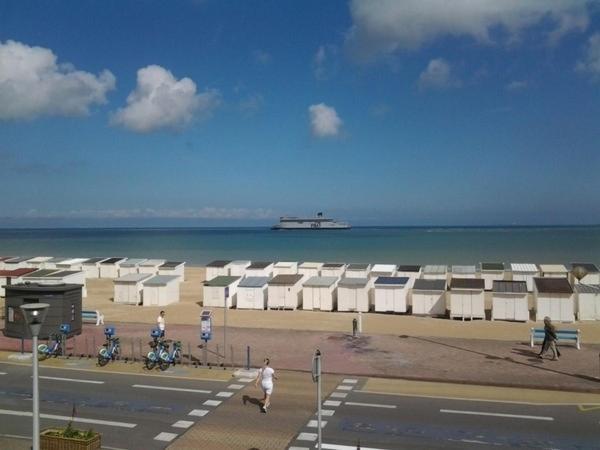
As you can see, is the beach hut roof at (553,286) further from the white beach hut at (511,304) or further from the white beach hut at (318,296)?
the white beach hut at (318,296)

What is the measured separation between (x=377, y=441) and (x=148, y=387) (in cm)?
769

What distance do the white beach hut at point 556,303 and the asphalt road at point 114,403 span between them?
18.9 metres

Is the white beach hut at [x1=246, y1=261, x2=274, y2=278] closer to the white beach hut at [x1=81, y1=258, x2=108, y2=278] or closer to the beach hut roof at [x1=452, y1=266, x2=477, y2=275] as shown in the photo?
the beach hut roof at [x1=452, y1=266, x2=477, y2=275]

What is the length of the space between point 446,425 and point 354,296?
19263 mm

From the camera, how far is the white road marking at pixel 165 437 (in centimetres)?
1253

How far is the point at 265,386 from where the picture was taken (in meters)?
14.5

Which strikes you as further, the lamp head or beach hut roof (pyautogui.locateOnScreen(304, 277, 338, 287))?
beach hut roof (pyautogui.locateOnScreen(304, 277, 338, 287))

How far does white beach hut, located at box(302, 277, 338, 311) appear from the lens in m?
33.2

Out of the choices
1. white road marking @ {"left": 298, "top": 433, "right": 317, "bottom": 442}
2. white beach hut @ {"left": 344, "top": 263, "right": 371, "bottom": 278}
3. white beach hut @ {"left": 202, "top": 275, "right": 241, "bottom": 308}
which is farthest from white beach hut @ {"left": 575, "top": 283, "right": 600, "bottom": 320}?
white road marking @ {"left": 298, "top": 433, "right": 317, "bottom": 442}

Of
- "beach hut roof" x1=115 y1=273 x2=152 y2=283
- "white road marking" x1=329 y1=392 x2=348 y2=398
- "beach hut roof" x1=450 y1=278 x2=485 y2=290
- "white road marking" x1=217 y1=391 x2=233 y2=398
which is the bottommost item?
"white road marking" x1=217 y1=391 x2=233 y2=398

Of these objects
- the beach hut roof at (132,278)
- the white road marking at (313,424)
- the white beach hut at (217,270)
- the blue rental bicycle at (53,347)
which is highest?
the beach hut roof at (132,278)

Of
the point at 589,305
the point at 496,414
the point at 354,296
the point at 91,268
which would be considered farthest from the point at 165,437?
the point at 91,268

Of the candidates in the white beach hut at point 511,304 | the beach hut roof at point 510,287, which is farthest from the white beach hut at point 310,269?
the white beach hut at point 511,304

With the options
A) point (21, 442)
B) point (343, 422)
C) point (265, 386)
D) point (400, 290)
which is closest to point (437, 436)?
point (343, 422)
